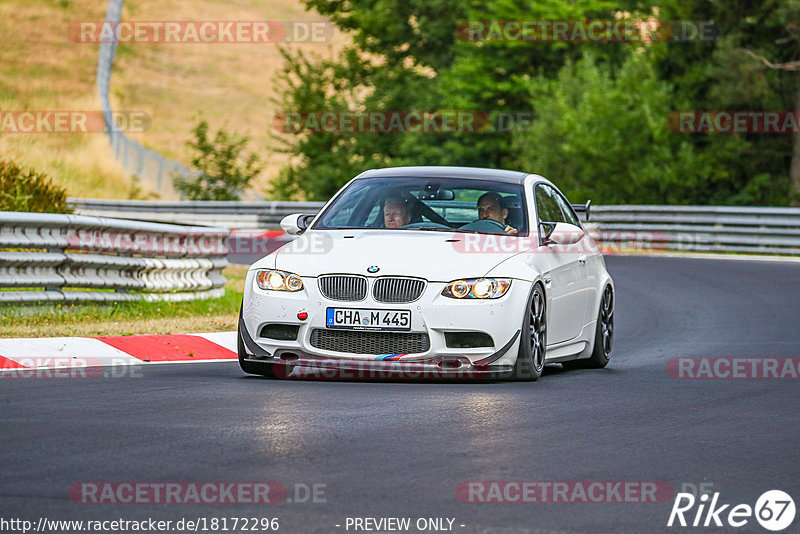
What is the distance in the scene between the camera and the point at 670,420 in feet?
28.6

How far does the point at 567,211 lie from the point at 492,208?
5.49ft

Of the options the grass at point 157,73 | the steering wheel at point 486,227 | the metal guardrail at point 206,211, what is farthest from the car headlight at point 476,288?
the grass at point 157,73

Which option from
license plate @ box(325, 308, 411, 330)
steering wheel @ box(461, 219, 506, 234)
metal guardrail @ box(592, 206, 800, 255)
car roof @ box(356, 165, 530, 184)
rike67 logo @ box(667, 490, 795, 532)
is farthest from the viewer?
metal guardrail @ box(592, 206, 800, 255)

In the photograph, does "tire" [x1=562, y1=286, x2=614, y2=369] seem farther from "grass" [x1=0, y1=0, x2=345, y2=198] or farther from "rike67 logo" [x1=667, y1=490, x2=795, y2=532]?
"grass" [x1=0, y1=0, x2=345, y2=198]

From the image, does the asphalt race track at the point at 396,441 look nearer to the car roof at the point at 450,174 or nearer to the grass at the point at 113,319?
the car roof at the point at 450,174

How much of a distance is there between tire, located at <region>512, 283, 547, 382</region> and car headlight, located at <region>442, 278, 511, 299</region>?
0.86ft

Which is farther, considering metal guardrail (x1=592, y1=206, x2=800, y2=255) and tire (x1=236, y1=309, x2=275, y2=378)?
metal guardrail (x1=592, y1=206, x2=800, y2=255)

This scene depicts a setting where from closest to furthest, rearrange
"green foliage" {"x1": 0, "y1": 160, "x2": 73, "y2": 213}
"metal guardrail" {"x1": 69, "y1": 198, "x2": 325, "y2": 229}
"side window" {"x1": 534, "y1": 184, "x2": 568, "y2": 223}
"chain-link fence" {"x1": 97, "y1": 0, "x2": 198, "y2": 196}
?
"side window" {"x1": 534, "y1": 184, "x2": 568, "y2": 223} → "green foliage" {"x1": 0, "y1": 160, "x2": 73, "y2": 213} → "metal guardrail" {"x1": 69, "y1": 198, "x2": 325, "y2": 229} → "chain-link fence" {"x1": 97, "y1": 0, "x2": 198, "y2": 196}

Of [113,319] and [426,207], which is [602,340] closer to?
[426,207]

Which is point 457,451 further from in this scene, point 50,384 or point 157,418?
point 50,384

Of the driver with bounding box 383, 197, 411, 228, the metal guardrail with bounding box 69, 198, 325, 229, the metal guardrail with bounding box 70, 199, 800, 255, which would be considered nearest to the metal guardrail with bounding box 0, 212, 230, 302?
the driver with bounding box 383, 197, 411, 228

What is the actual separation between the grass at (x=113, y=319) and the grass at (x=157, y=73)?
147 feet

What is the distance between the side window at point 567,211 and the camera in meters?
12.7

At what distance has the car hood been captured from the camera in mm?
10055
